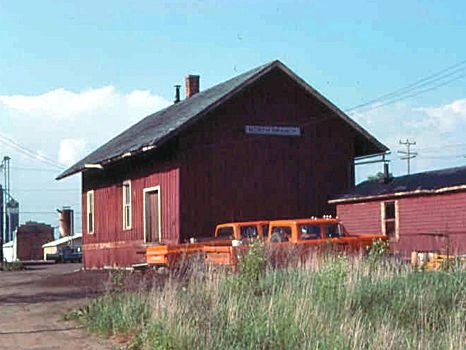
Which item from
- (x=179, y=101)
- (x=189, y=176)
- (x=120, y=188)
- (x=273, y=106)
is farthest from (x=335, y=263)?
(x=179, y=101)

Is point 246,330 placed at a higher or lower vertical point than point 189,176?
lower

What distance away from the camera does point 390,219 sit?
89.8ft

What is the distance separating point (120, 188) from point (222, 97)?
22.7 feet

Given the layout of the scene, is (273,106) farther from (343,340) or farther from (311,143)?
(343,340)

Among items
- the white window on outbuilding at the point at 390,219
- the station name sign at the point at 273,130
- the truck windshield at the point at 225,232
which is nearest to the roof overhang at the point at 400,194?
the white window on outbuilding at the point at 390,219

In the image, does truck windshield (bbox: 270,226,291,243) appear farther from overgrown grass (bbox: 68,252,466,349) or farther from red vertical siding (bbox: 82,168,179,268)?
overgrown grass (bbox: 68,252,466,349)

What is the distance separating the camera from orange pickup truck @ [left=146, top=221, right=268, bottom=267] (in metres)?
21.5

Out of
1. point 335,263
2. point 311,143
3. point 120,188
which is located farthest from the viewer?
point 120,188

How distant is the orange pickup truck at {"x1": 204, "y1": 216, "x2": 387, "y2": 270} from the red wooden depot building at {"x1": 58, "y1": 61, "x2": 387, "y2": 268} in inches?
196

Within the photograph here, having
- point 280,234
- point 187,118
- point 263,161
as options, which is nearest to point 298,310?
point 280,234

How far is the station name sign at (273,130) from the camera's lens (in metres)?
28.4

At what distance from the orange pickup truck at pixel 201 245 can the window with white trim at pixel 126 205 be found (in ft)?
21.5

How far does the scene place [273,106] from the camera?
2883 centimetres

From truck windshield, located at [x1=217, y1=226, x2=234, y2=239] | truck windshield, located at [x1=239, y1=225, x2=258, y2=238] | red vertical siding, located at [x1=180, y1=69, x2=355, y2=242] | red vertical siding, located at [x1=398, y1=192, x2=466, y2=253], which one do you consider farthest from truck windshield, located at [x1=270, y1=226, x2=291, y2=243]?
red vertical siding, located at [x1=180, y1=69, x2=355, y2=242]
